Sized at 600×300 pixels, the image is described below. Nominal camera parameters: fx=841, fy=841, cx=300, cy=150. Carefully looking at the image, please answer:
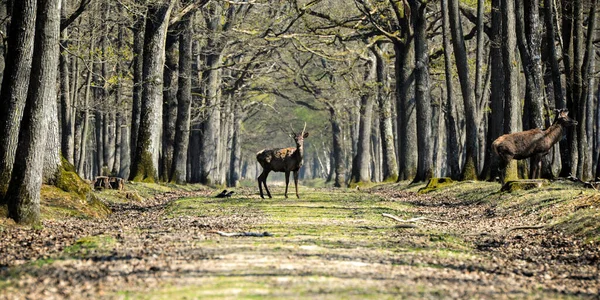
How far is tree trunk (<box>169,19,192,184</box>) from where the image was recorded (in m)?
37.7

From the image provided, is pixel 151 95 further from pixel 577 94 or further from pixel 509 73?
pixel 577 94

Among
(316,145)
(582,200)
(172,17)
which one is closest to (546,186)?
(582,200)

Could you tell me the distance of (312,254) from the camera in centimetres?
1048

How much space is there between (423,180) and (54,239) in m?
23.7

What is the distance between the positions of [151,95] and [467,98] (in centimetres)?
1110

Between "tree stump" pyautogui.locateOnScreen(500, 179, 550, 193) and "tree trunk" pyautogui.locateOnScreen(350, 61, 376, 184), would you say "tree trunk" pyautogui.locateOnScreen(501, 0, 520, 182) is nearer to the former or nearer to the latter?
"tree stump" pyautogui.locateOnScreen(500, 179, 550, 193)

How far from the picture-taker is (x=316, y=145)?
89.8 meters

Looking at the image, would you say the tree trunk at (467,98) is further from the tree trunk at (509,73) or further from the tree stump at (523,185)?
the tree stump at (523,185)

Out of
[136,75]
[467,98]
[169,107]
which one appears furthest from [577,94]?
[169,107]

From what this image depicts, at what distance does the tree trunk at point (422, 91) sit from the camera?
35344mm

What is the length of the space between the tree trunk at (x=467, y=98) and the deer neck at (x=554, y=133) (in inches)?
267

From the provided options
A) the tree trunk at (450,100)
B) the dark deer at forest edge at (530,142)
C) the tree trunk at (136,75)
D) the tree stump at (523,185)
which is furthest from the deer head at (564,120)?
the tree trunk at (136,75)

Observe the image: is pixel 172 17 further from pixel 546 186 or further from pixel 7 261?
pixel 7 261

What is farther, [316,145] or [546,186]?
[316,145]
